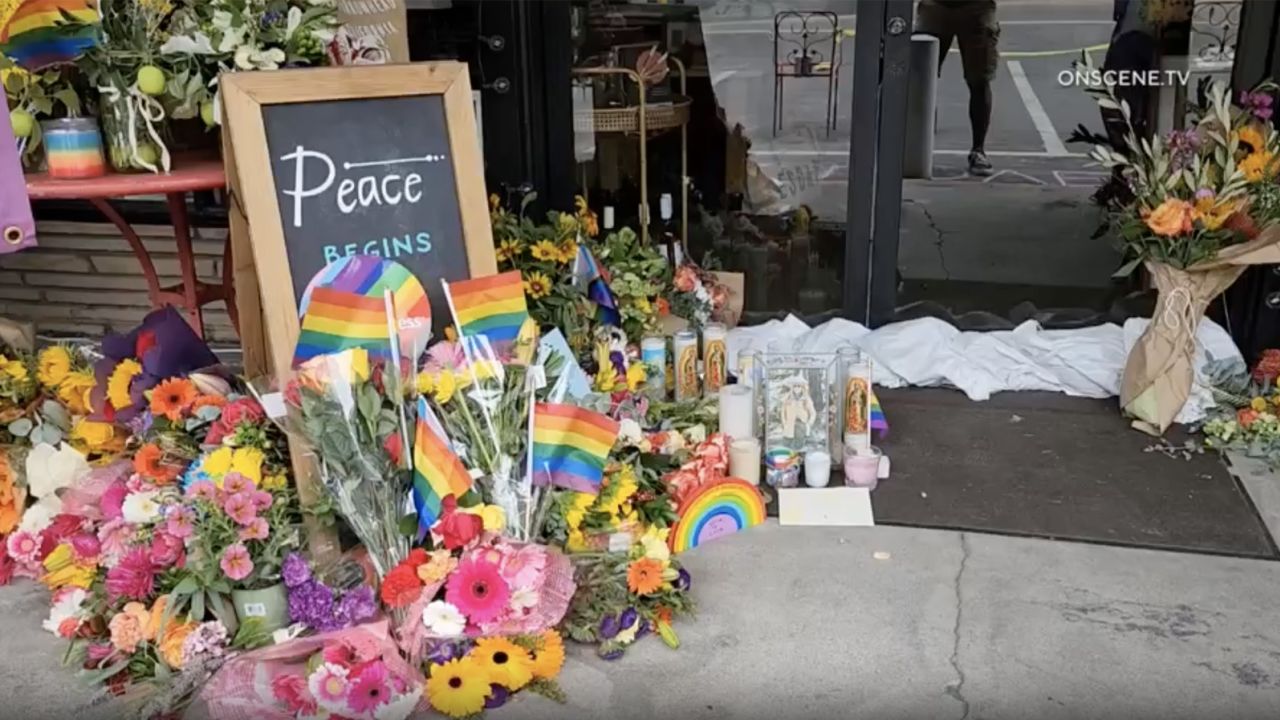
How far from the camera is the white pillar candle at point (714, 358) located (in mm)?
3299

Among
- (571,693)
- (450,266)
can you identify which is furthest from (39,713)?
(450,266)

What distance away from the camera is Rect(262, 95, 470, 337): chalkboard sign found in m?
2.45

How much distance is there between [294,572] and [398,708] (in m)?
0.37

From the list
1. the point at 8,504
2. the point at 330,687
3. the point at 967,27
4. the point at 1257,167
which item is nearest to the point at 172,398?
the point at 8,504

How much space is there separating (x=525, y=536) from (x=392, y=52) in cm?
158

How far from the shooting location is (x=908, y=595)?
244 centimetres

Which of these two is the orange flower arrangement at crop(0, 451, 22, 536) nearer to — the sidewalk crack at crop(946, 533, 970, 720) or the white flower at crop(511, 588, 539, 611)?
the white flower at crop(511, 588, 539, 611)

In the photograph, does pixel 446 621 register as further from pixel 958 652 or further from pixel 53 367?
pixel 53 367

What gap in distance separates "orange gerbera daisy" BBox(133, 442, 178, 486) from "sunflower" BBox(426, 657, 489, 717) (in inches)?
29.6

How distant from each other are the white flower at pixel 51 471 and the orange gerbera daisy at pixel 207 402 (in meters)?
0.37

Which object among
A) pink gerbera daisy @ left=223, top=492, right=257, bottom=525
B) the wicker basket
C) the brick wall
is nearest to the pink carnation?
pink gerbera daisy @ left=223, top=492, right=257, bottom=525

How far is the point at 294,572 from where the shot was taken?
7.23 feet

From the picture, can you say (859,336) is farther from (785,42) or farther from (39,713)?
(39,713)

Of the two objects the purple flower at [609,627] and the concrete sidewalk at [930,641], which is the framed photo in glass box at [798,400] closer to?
the concrete sidewalk at [930,641]
